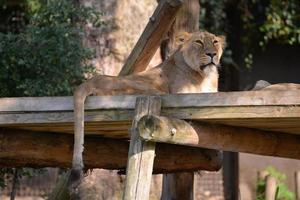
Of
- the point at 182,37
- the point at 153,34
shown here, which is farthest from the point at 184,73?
the point at 153,34

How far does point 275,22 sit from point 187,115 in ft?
21.4

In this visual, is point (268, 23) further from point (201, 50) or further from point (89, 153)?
point (89, 153)

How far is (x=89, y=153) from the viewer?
6629mm

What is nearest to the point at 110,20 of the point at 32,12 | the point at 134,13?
the point at 134,13

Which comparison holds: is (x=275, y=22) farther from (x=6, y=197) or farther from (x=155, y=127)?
(x=155, y=127)

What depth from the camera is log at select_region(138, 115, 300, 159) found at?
504 centimetres

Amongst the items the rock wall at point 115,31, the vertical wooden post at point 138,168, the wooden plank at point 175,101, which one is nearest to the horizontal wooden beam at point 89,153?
the wooden plank at point 175,101

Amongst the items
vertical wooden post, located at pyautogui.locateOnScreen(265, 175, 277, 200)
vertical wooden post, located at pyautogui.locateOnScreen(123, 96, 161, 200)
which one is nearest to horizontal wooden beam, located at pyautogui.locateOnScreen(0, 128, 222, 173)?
vertical wooden post, located at pyautogui.locateOnScreen(123, 96, 161, 200)

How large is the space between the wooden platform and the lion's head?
0.68m

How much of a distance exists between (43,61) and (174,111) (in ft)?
8.94

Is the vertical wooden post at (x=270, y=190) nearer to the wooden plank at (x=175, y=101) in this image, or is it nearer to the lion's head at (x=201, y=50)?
the lion's head at (x=201, y=50)

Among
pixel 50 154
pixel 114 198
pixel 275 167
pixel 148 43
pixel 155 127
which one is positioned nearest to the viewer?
pixel 155 127

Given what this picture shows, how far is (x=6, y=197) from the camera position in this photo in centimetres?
1177

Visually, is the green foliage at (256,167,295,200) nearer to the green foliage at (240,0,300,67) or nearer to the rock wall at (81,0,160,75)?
the green foliage at (240,0,300,67)
